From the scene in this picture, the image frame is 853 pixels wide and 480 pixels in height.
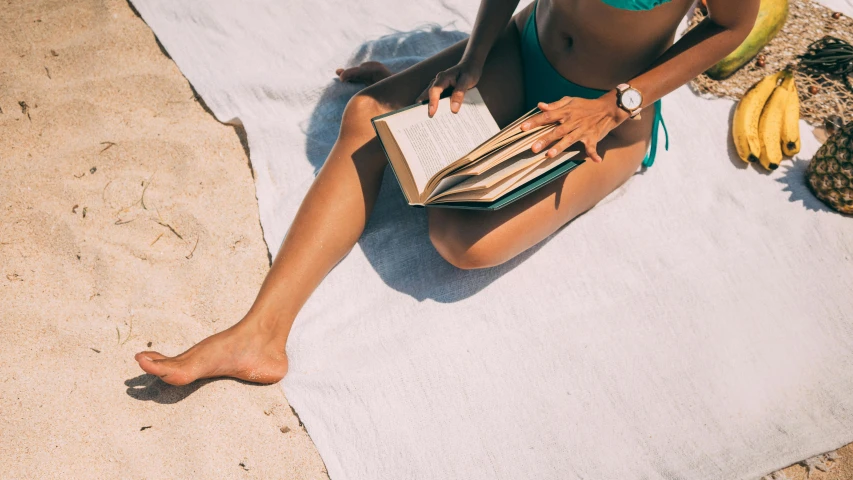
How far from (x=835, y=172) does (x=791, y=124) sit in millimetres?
318

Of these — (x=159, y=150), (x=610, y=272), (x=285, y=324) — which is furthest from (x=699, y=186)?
(x=159, y=150)

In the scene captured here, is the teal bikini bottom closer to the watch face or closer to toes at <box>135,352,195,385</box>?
the watch face

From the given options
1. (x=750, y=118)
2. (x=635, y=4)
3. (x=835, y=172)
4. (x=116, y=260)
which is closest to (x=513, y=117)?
(x=635, y=4)

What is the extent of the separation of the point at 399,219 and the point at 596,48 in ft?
2.95

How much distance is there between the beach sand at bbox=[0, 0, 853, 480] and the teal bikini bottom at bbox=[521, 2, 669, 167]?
3.69 ft

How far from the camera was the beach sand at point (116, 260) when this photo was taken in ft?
5.38

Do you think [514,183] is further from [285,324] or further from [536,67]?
[285,324]

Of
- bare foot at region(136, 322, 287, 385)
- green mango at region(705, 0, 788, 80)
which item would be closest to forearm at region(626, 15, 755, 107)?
green mango at region(705, 0, 788, 80)

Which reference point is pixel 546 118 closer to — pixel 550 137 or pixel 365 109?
pixel 550 137

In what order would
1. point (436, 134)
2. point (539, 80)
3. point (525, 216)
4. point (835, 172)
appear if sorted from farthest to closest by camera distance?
1. point (835, 172)
2. point (539, 80)
3. point (525, 216)
4. point (436, 134)

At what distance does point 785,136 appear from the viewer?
222cm

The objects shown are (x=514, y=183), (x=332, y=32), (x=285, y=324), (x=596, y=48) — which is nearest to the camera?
(x=514, y=183)

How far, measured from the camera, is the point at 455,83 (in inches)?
65.9

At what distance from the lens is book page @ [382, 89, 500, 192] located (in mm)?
1536
